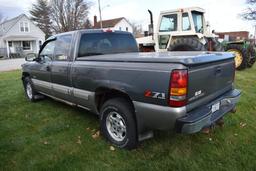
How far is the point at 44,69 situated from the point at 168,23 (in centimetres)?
573

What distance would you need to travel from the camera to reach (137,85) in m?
2.94

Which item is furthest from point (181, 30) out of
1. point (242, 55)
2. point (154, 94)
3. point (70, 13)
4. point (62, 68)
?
point (70, 13)

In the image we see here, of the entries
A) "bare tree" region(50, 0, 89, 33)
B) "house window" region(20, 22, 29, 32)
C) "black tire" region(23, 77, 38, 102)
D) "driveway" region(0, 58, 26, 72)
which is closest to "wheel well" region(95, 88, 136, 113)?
"black tire" region(23, 77, 38, 102)

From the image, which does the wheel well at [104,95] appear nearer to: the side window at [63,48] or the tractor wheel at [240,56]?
the side window at [63,48]

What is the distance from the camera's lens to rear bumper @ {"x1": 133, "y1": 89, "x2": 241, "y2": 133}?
2.68 m

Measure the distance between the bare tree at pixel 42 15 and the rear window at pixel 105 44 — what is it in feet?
160

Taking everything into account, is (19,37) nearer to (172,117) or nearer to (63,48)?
(63,48)

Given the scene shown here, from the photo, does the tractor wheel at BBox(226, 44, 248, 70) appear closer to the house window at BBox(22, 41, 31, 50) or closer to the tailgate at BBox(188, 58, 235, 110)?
the tailgate at BBox(188, 58, 235, 110)

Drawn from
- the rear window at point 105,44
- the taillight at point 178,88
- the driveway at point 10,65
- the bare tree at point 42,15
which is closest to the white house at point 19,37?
the bare tree at point 42,15

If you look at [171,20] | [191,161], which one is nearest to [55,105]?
[191,161]

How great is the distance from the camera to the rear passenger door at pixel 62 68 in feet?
14.2

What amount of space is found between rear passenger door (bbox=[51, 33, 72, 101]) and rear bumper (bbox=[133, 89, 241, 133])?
6.08 feet

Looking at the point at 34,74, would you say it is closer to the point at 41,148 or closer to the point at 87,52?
the point at 87,52

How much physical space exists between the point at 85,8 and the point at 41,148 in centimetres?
4507
